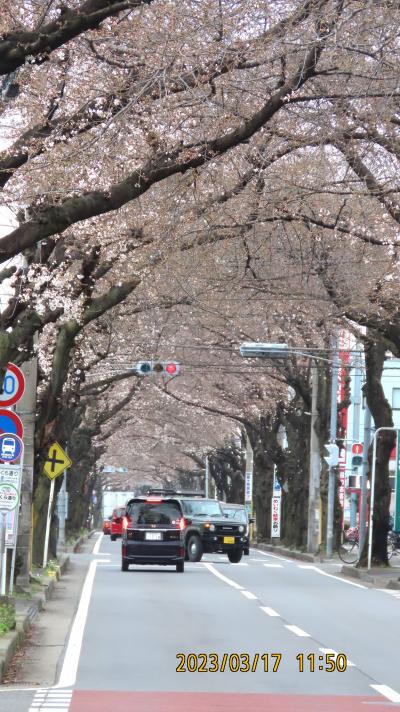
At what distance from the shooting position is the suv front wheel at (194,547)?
39.2 m

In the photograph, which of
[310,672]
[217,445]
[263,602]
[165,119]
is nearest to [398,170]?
[165,119]

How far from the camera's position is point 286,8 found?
15.0 m

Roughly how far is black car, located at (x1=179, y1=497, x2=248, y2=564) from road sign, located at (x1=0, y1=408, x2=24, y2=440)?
21206 mm

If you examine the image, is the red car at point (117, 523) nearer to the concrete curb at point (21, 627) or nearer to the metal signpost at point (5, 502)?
the concrete curb at point (21, 627)

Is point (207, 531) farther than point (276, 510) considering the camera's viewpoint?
No

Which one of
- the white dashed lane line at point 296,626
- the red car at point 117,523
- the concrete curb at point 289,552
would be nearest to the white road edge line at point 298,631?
the white dashed lane line at point 296,626

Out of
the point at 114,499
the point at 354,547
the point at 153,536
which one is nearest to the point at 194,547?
the point at 153,536

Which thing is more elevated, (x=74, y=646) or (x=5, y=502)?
(x=5, y=502)

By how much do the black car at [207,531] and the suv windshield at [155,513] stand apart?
6544mm

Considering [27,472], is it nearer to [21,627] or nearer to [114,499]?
[21,627]

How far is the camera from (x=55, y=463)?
99.3 ft

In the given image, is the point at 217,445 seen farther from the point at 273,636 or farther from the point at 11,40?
the point at 11,40

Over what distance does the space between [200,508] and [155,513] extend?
26.6 ft

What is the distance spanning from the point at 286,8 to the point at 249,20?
46 cm
